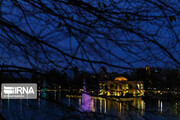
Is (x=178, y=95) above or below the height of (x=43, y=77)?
below

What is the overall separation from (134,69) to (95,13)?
766mm

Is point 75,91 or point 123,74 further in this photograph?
point 75,91

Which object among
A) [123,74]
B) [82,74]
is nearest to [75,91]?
[82,74]

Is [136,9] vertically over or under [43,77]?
over

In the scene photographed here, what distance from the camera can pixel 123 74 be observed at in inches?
97.3

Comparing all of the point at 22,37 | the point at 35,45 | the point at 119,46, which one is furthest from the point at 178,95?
the point at 22,37

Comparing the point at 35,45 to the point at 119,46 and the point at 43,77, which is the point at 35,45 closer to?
the point at 43,77

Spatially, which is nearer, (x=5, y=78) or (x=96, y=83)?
(x=96, y=83)

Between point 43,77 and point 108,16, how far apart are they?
0.99 metres

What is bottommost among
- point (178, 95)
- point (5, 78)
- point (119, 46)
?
point (178, 95)

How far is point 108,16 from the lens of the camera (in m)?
2.62

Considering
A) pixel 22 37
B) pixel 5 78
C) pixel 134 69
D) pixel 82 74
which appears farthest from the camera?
pixel 5 78

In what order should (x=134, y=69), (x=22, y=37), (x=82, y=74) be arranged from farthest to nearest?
(x=22, y=37)
(x=82, y=74)
(x=134, y=69)

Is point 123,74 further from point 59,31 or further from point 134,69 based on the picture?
point 59,31
